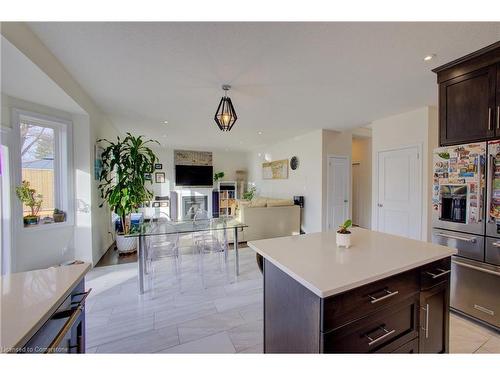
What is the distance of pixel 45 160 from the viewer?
2.99 metres

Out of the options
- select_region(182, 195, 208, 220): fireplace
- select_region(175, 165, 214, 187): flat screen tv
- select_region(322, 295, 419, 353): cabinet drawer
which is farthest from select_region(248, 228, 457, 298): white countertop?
select_region(175, 165, 214, 187): flat screen tv

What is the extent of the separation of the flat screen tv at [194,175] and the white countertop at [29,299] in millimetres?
6613

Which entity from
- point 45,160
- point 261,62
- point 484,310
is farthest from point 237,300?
point 45,160

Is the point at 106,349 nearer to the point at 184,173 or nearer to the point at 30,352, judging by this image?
the point at 30,352

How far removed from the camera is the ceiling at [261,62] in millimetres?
1680

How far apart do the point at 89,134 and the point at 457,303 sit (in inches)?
191

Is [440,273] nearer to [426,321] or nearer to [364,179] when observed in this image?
[426,321]

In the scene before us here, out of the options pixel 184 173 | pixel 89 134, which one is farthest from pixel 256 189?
pixel 89 134

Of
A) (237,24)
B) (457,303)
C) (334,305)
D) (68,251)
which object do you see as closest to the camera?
(334,305)

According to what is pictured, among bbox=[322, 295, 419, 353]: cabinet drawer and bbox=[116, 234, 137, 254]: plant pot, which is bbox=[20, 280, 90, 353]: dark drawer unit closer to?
bbox=[322, 295, 419, 353]: cabinet drawer

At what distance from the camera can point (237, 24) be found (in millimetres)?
1608

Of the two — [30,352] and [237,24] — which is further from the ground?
[237,24]

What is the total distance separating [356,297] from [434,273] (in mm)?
682
